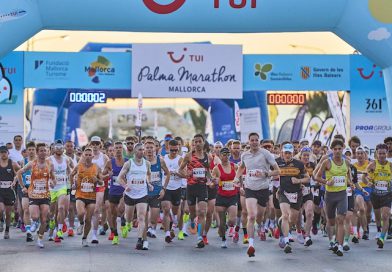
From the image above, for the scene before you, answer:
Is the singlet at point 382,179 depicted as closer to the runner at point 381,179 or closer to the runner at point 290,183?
the runner at point 381,179

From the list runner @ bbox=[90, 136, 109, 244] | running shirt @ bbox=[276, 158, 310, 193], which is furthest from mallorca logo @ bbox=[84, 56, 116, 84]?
running shirt @ bbox=[276, 158, 310, 193]

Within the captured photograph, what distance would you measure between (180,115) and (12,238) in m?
88.3

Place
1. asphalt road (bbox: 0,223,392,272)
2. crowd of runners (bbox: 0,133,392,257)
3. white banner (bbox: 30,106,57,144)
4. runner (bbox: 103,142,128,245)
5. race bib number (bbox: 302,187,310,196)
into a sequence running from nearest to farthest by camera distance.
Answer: asphalt road (bbox: 0,223,392,272), crowd of runners (bbox: 0,133,392,257), race bib number (bbox: 302,187,310,196), runner (bbox: 103,142,128,245), white banner (bbox: 30,106,57,144)

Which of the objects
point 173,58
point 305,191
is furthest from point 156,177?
point 173,58

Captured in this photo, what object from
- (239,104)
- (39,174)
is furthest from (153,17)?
(239,104)

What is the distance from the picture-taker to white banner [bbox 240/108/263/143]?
98.0ft

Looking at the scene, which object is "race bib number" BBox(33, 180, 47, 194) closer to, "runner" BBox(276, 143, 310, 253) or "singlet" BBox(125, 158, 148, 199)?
"singlet" BBox(125, 158, 148, 199)

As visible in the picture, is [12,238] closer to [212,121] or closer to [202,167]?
[202,167]

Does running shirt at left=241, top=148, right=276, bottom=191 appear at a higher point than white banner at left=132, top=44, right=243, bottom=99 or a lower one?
lower

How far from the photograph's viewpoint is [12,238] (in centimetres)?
1650

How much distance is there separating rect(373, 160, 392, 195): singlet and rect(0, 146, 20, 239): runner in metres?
6.72

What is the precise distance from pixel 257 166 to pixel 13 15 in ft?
16.2

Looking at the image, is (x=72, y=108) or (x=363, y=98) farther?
(x=72, y=108)

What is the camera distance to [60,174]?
15.7 meters
